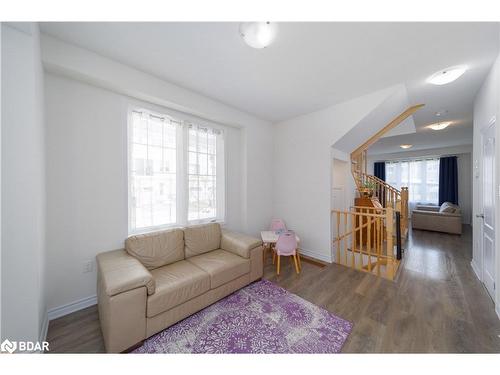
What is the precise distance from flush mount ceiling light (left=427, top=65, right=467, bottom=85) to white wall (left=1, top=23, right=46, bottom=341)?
374 cm

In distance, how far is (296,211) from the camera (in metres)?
3.43

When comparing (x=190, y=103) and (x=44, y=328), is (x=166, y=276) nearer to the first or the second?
(x=44, y=328)

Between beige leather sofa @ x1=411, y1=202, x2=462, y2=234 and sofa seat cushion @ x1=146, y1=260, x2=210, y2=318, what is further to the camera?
beige leather sofa @ x1=411, y1=202, x2=462, y2=234

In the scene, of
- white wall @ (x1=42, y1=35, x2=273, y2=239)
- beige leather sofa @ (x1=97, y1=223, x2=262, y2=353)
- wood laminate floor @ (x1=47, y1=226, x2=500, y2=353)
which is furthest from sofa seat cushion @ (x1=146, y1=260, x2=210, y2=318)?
white wall @ (x1=42, y1=35, x2=273, y2=239)

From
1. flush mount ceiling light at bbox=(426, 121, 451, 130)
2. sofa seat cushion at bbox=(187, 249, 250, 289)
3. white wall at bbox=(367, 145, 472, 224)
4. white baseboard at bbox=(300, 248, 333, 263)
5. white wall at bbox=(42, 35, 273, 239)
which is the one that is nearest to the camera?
white wall at bbox=(42, 35, 273, 239)

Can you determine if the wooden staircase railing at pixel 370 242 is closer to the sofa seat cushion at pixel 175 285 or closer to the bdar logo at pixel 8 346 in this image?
the sofa seat cushion at pixel 175 285

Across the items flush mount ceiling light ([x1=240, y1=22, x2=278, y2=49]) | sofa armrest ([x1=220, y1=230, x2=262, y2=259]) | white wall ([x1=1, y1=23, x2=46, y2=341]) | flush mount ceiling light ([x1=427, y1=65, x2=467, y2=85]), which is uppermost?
flush mount ceiling light ([x1=427, y1=65, x2=467, y2=85])

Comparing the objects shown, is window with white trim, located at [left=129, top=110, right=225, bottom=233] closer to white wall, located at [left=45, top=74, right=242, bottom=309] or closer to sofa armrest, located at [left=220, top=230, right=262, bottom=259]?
white wall, located at [left=45, top=74, right=242, bottom=309]

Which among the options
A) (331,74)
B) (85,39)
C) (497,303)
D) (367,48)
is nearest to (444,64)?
(367,48)

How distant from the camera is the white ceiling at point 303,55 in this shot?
147cm

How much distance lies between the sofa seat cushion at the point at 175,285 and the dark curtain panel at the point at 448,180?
8.52m

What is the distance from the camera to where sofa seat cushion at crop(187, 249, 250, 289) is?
6.34 ft

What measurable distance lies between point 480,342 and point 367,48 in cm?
264
